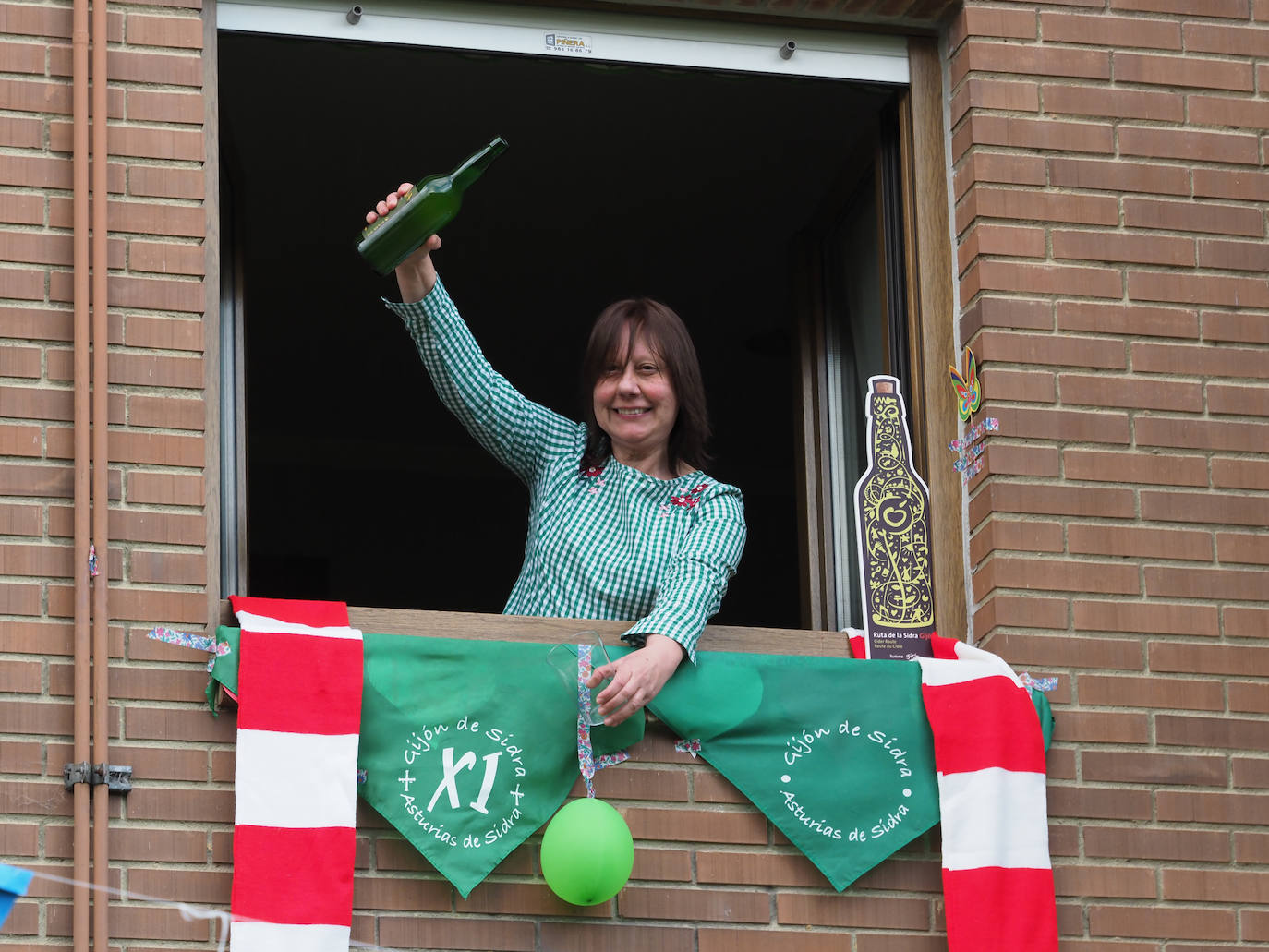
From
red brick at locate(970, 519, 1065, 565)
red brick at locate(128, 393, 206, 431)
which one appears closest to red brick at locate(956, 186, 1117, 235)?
red brick at locate(970, 519, 1065, 565)

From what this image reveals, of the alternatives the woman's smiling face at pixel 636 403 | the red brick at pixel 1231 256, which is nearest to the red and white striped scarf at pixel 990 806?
the woman's smiling face at pixel 636 403

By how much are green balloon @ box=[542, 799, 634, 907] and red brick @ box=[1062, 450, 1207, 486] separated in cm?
145

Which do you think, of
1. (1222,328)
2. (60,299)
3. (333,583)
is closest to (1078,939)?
(1222,328)

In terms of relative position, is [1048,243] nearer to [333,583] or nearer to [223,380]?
[223,380]

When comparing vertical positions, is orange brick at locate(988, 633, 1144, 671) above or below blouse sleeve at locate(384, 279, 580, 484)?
below

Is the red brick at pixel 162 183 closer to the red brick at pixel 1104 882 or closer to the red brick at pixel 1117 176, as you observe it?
the red brick at pixel 1117 176

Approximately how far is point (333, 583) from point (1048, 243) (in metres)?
5.70

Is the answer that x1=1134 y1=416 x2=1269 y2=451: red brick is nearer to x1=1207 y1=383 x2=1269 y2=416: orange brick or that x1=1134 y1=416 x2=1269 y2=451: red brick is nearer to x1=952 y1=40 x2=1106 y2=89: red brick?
x1=1207 y1=383 x2=1269 y2=416: orange brick

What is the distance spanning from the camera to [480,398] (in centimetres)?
484

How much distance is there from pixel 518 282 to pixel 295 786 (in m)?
4.15

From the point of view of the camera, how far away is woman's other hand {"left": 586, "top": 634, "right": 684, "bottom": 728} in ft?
13.8

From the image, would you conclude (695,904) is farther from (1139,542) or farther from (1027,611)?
(1139,542)

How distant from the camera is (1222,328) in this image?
498 centimetres

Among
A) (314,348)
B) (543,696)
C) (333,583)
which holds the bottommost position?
(543,696)
